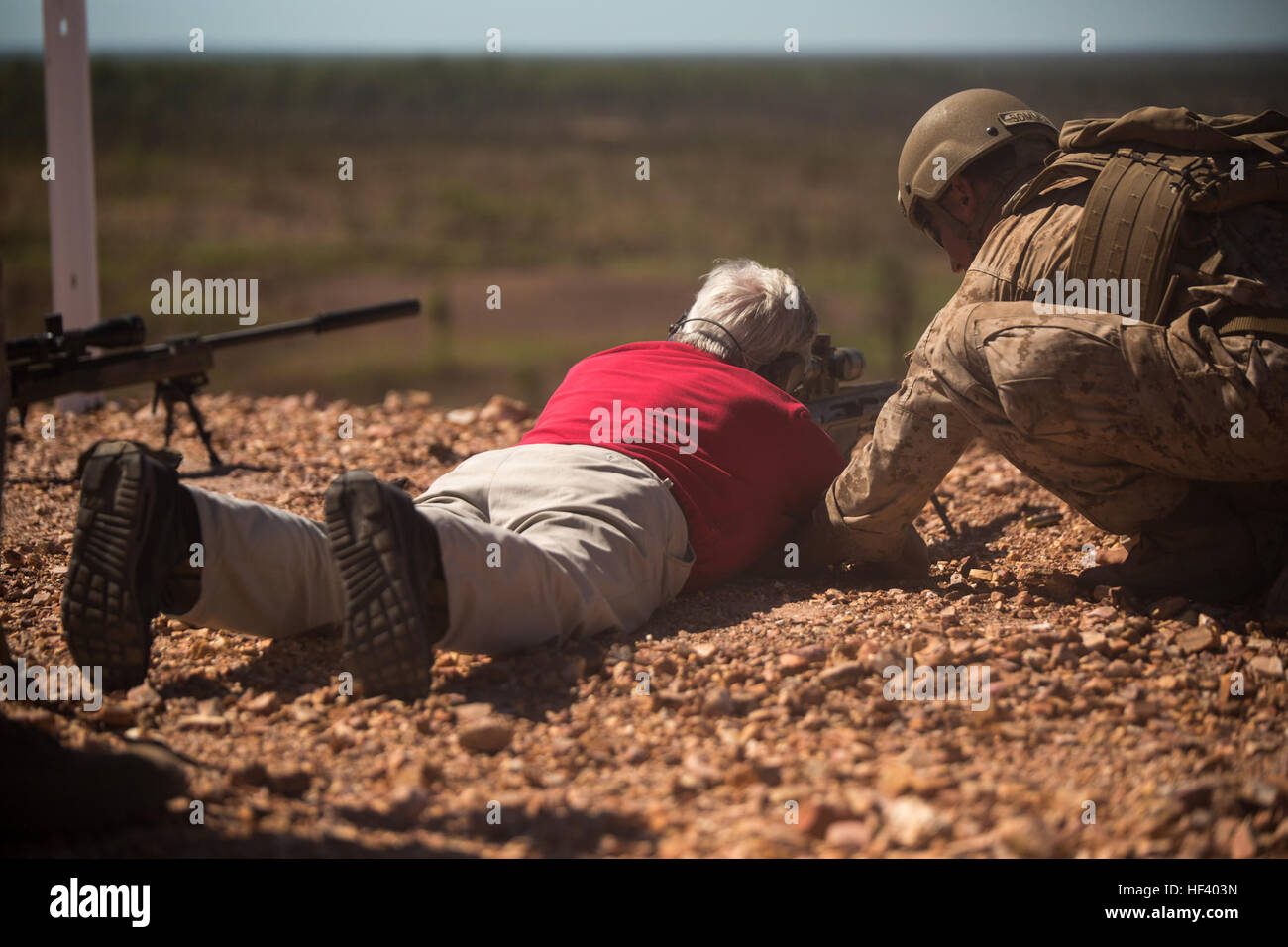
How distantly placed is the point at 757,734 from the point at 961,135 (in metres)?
2.23

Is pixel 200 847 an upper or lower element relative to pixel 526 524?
lower

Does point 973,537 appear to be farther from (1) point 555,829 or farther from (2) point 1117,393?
(1) point 555,829

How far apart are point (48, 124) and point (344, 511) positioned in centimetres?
508

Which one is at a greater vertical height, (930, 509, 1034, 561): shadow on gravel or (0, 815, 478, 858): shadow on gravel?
(930, 509, 1034, 561): shadow on gravel

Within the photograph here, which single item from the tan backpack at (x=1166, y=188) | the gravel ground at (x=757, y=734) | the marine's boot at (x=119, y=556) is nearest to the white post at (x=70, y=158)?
the gravel ground at (x=757, y=734)

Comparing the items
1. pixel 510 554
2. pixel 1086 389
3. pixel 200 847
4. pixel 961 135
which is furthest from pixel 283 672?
pixel 961 135

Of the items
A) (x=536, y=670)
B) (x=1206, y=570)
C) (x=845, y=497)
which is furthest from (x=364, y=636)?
(x=1206, y=570)

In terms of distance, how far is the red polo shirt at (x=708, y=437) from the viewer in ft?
12.1

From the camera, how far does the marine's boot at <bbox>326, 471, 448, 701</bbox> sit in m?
2.77

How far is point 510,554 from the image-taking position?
3.12 metres

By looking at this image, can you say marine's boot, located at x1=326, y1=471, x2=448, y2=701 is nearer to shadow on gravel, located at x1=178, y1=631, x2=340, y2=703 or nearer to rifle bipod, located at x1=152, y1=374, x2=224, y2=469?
shadow on gravel, located at x1=178, y1=631, x2=340, y2=703

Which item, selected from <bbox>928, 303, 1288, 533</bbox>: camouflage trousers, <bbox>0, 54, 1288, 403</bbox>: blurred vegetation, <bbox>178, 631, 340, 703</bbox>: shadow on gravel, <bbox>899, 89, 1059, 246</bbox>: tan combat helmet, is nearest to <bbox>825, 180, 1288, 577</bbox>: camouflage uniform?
<bbox>928, 303, 1288, 533</bbox>: camouflage trousers

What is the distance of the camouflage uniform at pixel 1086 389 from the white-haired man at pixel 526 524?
1.43ft

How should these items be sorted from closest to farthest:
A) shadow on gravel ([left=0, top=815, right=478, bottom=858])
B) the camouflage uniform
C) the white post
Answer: shadow on gravel ([left=0, top=815, right=478, bottom=858]), the camouflage uniform, the white post
